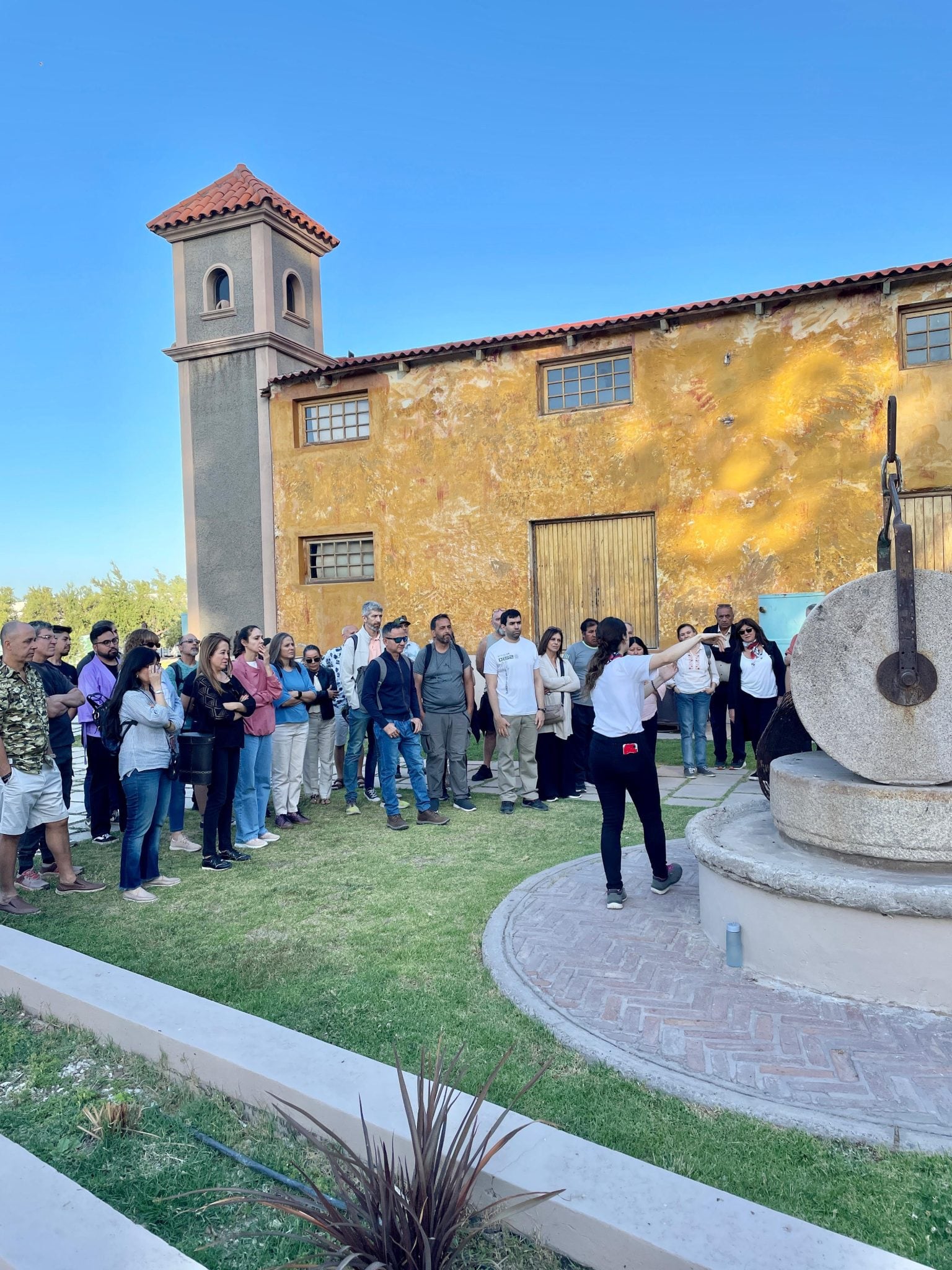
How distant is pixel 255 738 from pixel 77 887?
181 cm

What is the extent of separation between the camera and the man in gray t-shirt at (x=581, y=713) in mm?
9359

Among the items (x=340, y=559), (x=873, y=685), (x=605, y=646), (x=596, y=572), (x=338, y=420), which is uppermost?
(x=338, y=420)

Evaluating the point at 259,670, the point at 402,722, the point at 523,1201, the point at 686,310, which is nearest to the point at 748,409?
the point at 686,310

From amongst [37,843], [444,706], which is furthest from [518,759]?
[37,843]

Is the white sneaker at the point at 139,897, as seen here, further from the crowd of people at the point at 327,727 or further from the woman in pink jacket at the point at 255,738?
the woman in pink jacket at the point at 255,738

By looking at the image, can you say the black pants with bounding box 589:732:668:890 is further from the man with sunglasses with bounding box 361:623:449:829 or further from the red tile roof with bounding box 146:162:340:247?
the red tile roof with bounding box 146:162:340:247

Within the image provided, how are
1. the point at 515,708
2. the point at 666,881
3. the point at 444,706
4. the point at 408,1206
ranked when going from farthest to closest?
1. the point at 515,708
2. the point at 444,706
3. the point at 666,881
4. the point at 408,1206

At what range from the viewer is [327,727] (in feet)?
30.3

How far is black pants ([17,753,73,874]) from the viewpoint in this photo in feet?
22.1

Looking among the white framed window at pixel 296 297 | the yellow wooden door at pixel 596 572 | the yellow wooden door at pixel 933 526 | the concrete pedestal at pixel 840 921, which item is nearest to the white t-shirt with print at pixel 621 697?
the concrete pedestal at pixel 840 921

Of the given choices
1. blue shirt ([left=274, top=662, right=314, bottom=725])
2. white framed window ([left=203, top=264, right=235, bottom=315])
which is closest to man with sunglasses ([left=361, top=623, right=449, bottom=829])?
blue shirt ([left=274, top=662, right=314, bottom=725])

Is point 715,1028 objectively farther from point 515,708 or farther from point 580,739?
point 580,739

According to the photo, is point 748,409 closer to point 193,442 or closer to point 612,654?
point 612,654

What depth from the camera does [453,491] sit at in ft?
52.7
